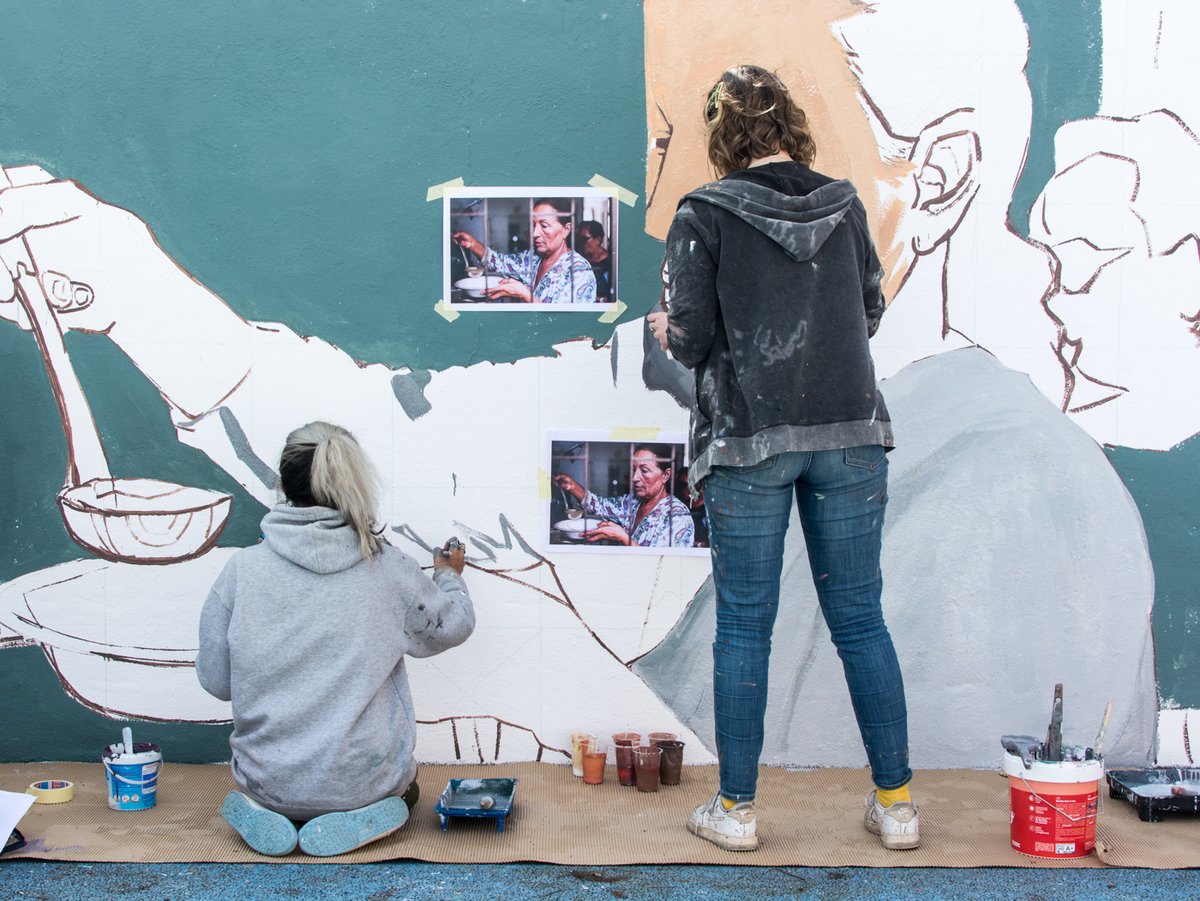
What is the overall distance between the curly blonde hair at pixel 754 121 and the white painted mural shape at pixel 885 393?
21.2 inches

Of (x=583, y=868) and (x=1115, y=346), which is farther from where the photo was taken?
(x=1115, y=346)

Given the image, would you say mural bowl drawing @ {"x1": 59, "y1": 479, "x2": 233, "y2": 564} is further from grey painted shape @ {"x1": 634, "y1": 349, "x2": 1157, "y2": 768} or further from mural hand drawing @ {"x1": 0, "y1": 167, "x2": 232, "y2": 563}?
grey painted shape @ {"x1": 634, "y1": 349, "x2": 1157, "y2": 768}

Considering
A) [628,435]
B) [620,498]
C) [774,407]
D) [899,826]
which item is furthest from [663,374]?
[899,826]

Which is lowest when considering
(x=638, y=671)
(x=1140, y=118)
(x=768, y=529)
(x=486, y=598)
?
(x=638, y=671)

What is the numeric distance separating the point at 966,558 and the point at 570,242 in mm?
1265

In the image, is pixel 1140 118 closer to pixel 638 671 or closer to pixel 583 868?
pixel 638 671

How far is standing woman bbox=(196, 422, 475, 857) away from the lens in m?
2.24

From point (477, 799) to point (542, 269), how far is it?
50.1 inches

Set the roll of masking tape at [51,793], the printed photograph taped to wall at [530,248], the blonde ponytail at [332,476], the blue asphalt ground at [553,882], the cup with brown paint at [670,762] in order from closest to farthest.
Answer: the blue asphalt ground at [553,882]
the blonde ponytail at [332,476]
the roll of masking tape at [51,793]
the cup with brown paint at [670,762]
the printed photograph taped to wall at [530,248]

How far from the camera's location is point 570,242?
9.19 feet

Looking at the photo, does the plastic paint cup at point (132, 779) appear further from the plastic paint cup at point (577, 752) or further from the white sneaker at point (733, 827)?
the white sneaker at point (733, 827)

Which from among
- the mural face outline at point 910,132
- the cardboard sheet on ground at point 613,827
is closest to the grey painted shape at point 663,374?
the mural face outline at point 910,132

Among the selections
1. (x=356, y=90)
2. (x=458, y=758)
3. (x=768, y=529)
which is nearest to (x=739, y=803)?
(x=768, y=529)

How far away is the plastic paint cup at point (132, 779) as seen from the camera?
2506 millimetres
